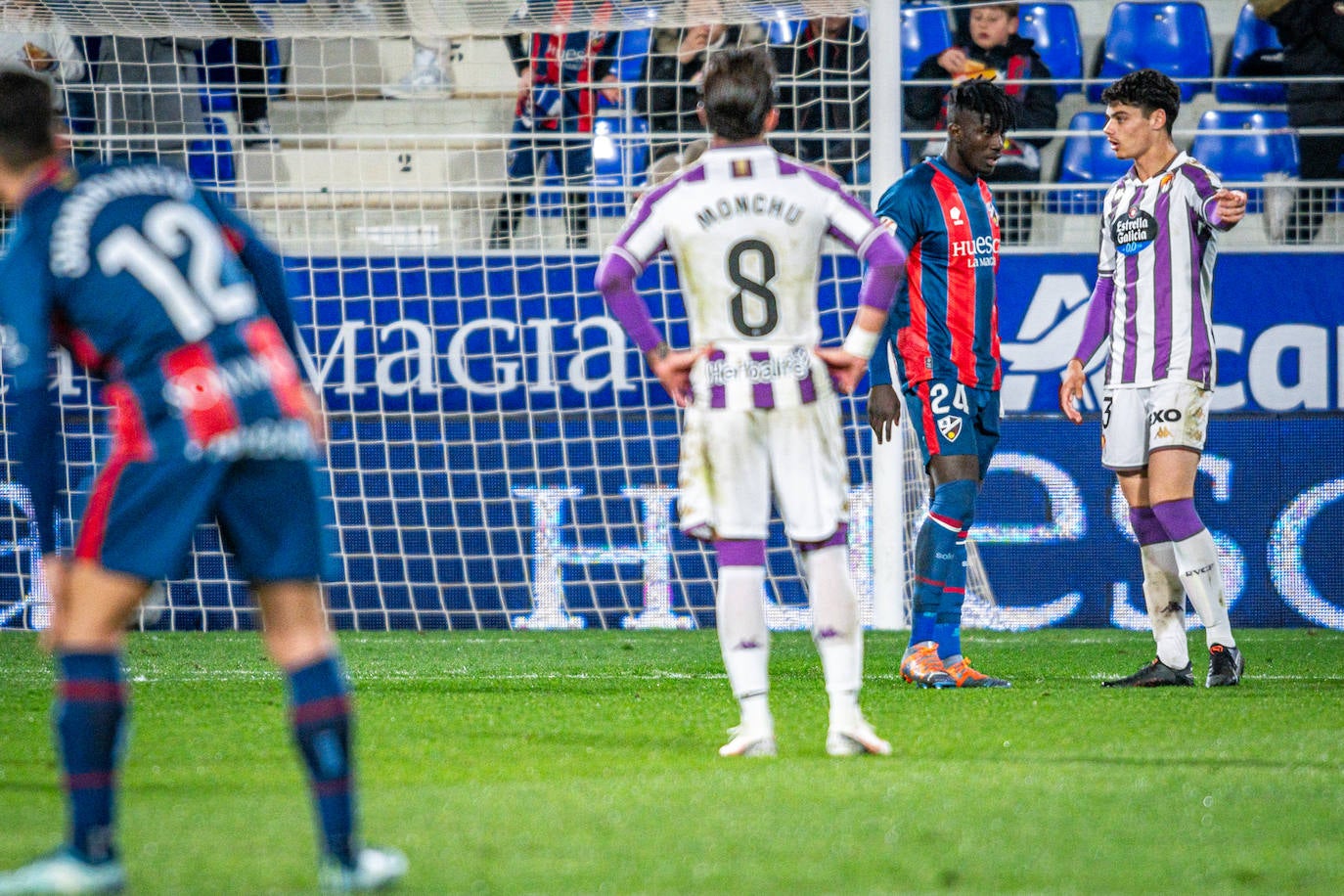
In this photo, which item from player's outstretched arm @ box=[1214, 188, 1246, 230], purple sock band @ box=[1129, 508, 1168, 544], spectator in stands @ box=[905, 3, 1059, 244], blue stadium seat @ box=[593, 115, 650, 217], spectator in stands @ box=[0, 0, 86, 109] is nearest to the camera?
player's outstretched arm @ box=[1214, 188, 1246, 230]

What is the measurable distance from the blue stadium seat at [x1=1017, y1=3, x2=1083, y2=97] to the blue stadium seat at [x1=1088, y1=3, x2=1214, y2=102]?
0.75 feet

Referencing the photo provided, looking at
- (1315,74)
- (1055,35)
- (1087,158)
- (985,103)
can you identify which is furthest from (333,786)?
(1055,35)

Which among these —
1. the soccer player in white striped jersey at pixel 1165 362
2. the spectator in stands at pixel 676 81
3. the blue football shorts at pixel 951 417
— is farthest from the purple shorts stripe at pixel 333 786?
the spectator in stands at pixel 676 81

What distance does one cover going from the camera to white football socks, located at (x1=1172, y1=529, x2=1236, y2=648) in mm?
6262

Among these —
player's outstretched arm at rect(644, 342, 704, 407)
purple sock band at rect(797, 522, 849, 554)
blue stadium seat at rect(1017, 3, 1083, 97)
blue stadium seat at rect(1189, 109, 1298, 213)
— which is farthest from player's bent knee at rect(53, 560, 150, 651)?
blue stadium seat at rect(1017, 3, 1083, 97)

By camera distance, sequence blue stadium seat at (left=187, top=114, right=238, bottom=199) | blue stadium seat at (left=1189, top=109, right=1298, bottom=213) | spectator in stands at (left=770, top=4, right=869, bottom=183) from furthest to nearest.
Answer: blue stadium seat at (left=1189, top=109, right=1298, bottom=213) < blue stadium seat at (left=187, top=114, right=238, bottom=199) < spectator in stands at (left=770, top=4, right=869, bottom=183)

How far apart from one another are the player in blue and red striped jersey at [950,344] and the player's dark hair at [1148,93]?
401 mm

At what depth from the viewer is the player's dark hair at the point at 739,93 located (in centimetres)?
A: 439

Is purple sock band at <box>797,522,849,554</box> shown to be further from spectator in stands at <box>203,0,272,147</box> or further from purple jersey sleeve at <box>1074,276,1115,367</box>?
spectator in stands at <box>203,0,272,147</box>

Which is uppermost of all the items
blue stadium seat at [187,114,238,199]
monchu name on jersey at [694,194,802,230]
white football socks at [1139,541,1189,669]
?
blue stadium seat at [187,114,238,199]

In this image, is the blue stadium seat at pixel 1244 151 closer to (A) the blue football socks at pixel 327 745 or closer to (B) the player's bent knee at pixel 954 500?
(B) the player's bent knee at pixel 954 500

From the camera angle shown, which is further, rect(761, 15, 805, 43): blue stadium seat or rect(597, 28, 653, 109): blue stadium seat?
rect(761, 15, 805, 43): blue stadium seat

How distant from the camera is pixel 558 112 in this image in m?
10.3

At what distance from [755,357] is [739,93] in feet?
2.17
